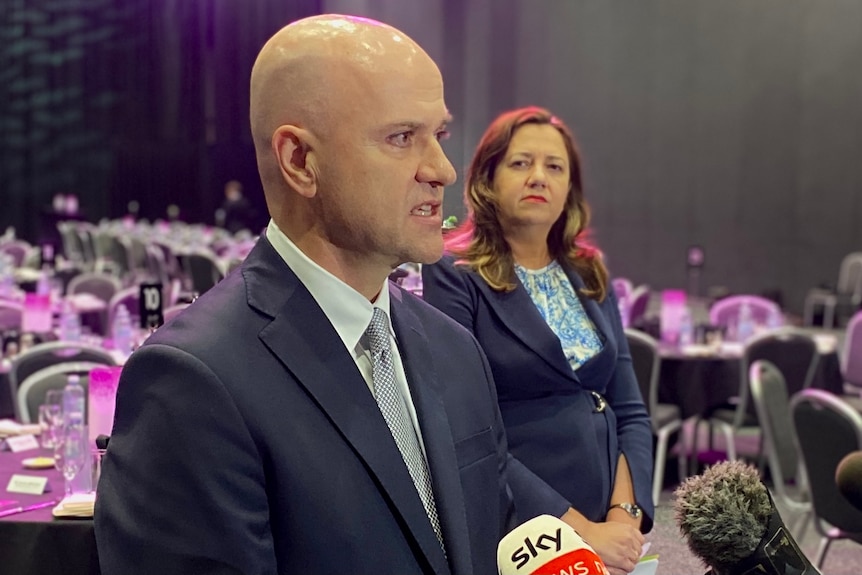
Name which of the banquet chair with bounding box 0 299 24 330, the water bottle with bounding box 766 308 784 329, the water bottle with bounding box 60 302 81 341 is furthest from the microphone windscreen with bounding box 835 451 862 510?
the water bottle with bounding box 766 308 784 329

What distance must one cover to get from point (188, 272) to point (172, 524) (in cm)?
981

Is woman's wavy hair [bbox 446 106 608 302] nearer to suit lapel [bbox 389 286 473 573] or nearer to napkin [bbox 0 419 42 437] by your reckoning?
suit lapel [bbox 389 286 473 573]

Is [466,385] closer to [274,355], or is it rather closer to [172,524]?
[274,355]

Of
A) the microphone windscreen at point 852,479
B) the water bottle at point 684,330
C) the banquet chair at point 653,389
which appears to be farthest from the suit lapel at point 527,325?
the water bottle at point 684,330

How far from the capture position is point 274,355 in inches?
47.3

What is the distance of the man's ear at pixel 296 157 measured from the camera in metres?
1.22

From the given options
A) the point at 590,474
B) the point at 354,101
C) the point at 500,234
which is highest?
the point at 354,101

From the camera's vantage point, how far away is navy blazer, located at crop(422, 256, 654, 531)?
2186mm

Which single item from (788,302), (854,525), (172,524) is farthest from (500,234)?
(788,302)

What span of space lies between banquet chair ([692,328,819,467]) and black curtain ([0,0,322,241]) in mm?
12552

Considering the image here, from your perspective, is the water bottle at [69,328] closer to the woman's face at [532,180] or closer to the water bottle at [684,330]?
the water bottle at [684,330]

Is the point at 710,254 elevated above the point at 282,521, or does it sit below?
below

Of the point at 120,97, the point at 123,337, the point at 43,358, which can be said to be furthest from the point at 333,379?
the point at 120,97

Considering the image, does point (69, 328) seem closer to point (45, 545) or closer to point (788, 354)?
point (45, 545)
